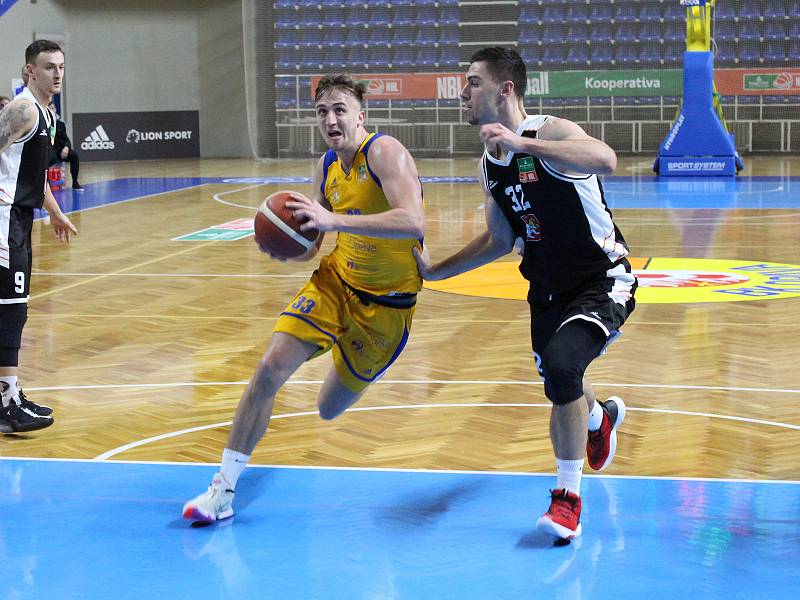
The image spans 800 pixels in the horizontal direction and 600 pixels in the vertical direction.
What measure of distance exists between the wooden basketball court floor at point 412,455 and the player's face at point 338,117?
138 cm

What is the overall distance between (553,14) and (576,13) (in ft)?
1.68

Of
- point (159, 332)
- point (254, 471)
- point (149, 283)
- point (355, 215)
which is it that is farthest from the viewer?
point (149, 283)

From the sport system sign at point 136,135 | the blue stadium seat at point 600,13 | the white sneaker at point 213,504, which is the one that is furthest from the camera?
the sport system sign at point 136,135

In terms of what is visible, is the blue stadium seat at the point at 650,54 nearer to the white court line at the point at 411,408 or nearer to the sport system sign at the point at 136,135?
the sport system sign at the point at 136,135

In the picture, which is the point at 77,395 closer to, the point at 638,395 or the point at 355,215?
the point at 355,215

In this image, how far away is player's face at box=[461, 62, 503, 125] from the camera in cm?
406

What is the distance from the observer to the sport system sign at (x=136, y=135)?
26422 mm

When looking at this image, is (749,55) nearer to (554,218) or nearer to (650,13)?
(650,13)

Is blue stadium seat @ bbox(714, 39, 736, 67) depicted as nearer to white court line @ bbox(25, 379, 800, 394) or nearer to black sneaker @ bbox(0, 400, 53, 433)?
white court line @ bbox(25, 379, 800, 394)

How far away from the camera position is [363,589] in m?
3.54

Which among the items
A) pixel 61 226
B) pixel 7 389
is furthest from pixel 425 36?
pixel 7 389

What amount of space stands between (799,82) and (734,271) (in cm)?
1559

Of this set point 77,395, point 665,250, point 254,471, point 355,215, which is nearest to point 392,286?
point 355,215

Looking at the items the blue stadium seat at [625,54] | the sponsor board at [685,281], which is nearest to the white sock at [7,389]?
the sponsor board at [685,281]
